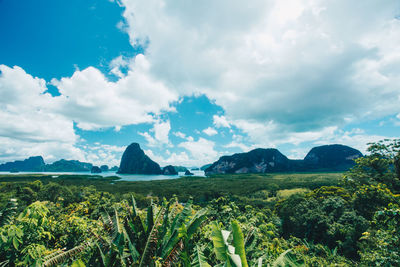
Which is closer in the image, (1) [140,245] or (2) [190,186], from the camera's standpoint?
(1) [140,245]

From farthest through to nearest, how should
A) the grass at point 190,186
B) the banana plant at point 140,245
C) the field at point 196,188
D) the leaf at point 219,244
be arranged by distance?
the grass at point 190,186
the field at point 196,188
the banana plant at point 140,245
the leaf at point 219,244

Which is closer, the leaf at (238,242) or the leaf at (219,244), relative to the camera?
the leaf at (219,244)

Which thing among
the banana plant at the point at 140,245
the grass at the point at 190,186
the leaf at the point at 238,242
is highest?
the leaf at the point at 238,242

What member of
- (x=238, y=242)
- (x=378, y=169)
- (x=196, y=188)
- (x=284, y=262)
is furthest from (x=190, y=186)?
(x=238, y=242)

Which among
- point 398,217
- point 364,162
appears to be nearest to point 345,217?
point 364,162

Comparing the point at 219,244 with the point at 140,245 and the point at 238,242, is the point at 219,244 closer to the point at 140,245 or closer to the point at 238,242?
the point at 238,242

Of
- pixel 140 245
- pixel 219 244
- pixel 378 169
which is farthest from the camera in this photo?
pixel 378 169

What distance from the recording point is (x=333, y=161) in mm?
198750

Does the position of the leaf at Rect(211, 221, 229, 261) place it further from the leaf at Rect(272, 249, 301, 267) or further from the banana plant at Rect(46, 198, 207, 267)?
the leaf at Rect(272, 249, 301, 267)

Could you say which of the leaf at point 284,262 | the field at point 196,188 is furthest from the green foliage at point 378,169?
the leaf at point 284,262

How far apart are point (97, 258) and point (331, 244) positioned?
27176 millimetres

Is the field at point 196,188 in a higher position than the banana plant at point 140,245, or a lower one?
lower

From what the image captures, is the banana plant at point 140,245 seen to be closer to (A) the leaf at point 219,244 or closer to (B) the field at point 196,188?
(A) the leaf at point 219,244

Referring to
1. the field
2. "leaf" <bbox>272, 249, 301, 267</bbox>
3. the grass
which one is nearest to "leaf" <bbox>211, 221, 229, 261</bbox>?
"leaf" <bbox>272, 249, 301, 267</bbox>
